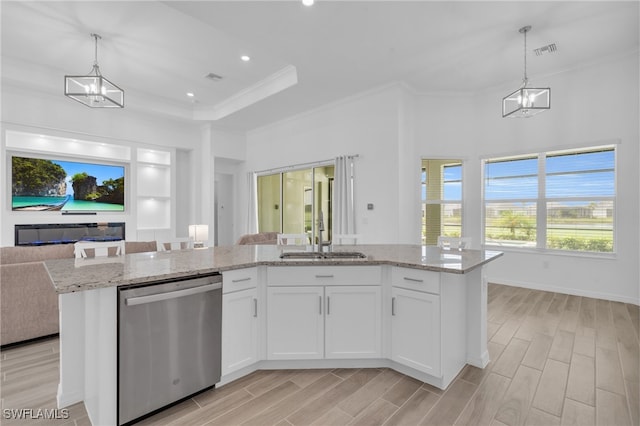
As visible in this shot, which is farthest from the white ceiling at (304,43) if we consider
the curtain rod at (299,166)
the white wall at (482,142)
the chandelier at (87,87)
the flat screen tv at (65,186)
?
the flat screen tv at (65,186)

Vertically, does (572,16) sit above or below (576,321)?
above

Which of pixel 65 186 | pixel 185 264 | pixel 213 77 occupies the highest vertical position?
pixel 213 77

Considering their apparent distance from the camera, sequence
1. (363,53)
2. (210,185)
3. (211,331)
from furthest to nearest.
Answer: (210,185)
(363,53)
(211,331)

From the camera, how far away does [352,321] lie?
7.88ft

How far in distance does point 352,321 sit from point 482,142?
15.5 ft

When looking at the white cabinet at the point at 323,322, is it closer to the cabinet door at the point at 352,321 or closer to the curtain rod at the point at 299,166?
the cabinet door at the point at 352,321

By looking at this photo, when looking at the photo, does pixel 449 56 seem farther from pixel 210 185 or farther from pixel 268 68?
pixel 210 185

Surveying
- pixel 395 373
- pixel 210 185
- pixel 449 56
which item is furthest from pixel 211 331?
pixel 210 185

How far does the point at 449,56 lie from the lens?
13.7ft

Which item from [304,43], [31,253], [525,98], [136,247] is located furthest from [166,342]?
[525,98]

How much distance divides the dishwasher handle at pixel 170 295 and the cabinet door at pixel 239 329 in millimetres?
145

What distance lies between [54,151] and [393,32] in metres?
6.10

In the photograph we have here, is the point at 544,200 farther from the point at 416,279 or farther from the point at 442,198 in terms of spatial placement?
the point at 416,279

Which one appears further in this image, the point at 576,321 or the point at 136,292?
the point at 576,321
